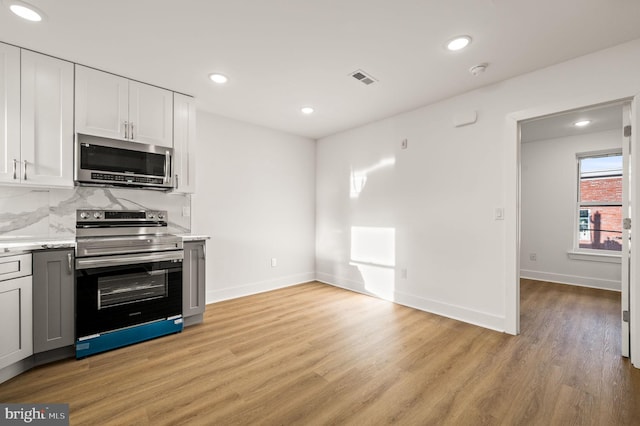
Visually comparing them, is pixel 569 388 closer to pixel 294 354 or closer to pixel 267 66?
pixel 294 354

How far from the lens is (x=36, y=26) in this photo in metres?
2.07

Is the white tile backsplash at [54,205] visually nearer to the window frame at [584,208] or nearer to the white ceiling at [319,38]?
Result: the white ceiling at [319,38]

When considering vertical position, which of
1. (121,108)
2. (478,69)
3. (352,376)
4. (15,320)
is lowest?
(352,376)

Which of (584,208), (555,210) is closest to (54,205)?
(555,210)

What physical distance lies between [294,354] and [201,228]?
2.08 metres

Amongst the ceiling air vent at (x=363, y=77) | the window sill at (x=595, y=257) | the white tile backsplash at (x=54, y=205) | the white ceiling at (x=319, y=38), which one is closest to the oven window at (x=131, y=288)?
the white tile backsplash at (x=54, y=205)

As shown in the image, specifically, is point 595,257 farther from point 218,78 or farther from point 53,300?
point 53,300

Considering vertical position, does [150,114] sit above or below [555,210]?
above

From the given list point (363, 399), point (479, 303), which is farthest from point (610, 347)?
point (363, 399)

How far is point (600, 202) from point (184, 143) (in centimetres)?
643

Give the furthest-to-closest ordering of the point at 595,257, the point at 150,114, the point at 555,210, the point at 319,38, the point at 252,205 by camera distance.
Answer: the point at 555,210
the point at 595,257
the point at 252,205
the point at 150,114
the point at 319,38

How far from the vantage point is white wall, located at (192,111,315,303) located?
378 cm

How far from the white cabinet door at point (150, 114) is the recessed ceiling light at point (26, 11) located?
0.87m

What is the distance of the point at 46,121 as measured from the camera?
96.8 inches
